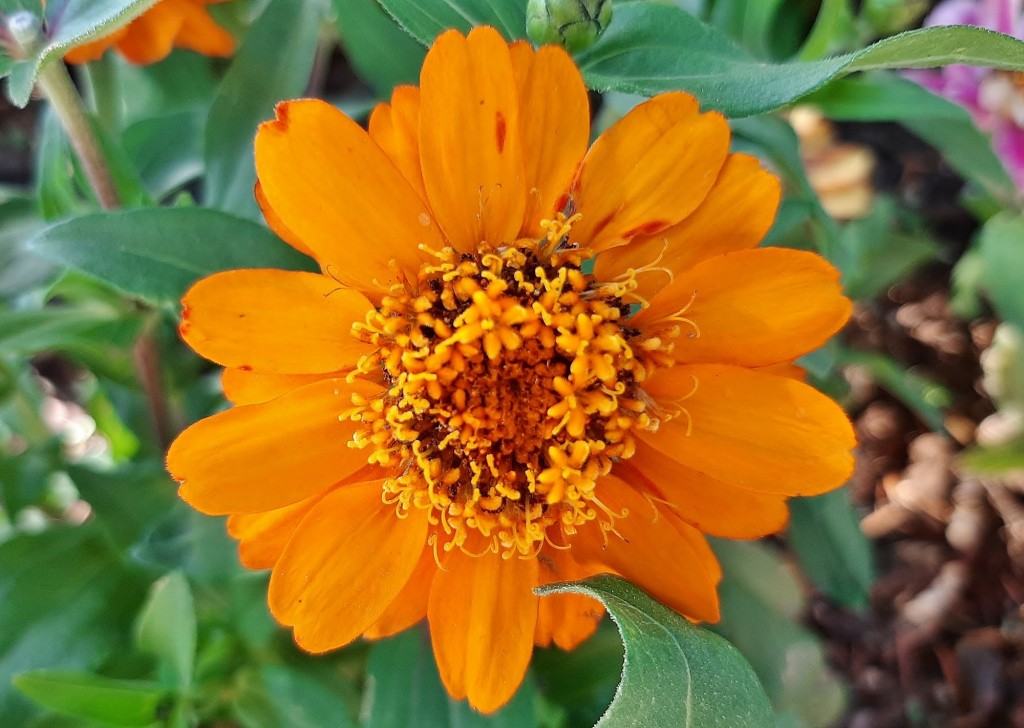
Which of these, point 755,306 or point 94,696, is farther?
point 94,696

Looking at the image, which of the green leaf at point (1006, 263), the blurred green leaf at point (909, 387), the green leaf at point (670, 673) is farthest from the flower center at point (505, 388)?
the green leaf at point (1006, 263)

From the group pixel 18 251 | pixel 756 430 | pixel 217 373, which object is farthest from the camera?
pixel 217 373

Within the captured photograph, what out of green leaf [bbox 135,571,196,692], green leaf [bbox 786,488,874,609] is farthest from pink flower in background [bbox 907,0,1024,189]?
green leaf [bbox 135,571,196,692]

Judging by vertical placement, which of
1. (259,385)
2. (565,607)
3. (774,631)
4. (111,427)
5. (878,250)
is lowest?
(774,631)

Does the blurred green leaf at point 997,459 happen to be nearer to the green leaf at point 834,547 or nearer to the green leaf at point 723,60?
the green leaf at point 834,547

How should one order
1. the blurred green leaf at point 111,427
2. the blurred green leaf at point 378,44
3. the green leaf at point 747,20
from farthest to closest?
the blurred green leaf at point 111,427 < the green leaf at point 747,20 < the blurred green leaf at point 378,44

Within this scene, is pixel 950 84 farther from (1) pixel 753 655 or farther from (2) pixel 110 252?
(2) pixel 110 252

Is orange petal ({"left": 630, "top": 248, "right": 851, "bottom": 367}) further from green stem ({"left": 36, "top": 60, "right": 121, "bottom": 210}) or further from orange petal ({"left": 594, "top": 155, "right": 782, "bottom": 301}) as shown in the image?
green stem ({"left": 36, "top": 60, "right": 121, "bottom": 210})

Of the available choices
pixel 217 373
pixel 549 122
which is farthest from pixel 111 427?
pixel 549 122

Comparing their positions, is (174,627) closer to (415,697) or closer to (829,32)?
(415,697)
